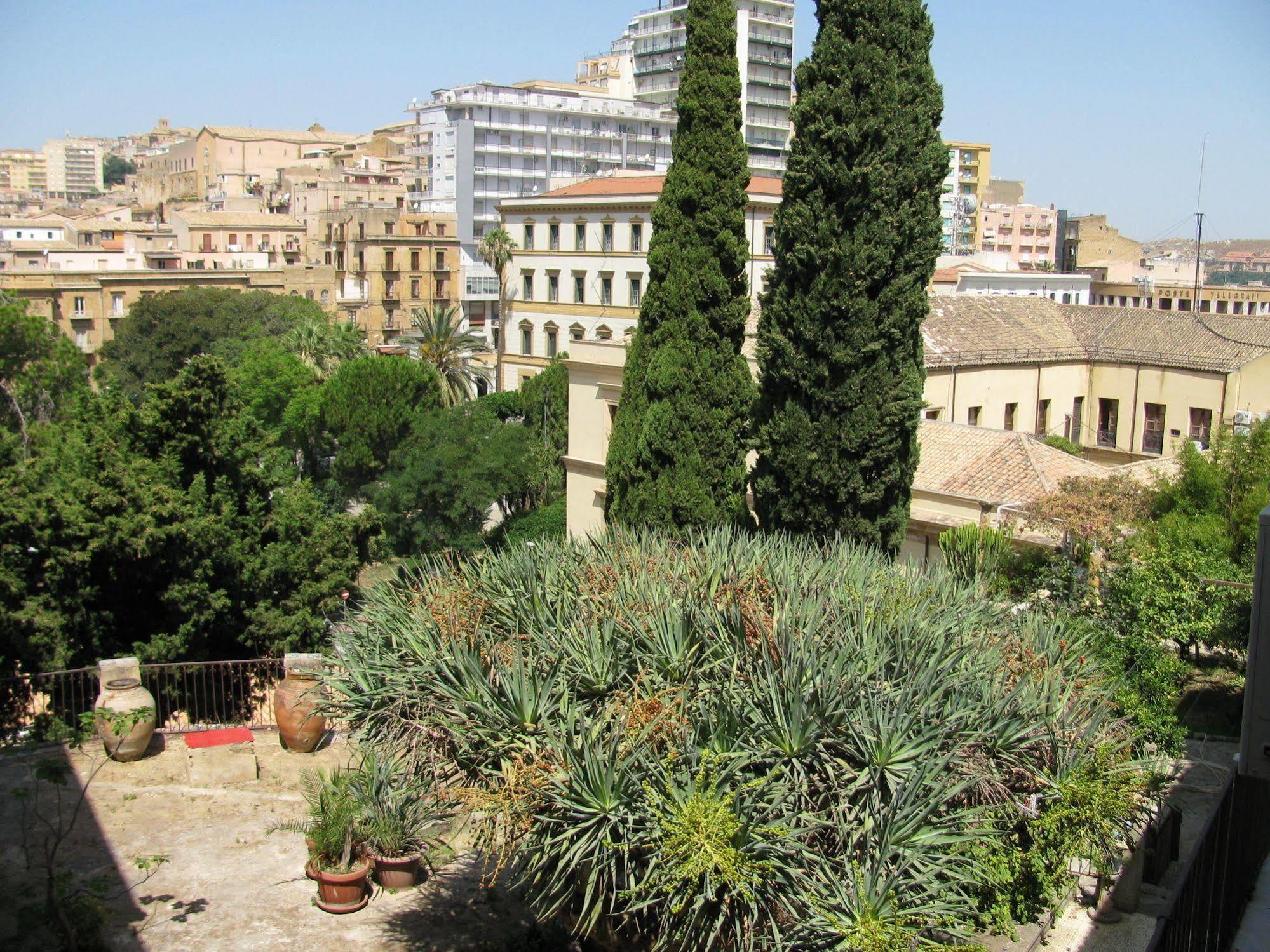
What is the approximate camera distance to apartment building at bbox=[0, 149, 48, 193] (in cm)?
17812

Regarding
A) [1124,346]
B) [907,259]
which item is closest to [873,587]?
[907,259]

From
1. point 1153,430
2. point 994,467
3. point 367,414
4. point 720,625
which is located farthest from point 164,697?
point 367,414

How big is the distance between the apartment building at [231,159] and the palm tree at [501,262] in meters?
64.4

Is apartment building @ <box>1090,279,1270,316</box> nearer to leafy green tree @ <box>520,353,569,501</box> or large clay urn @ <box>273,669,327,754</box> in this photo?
leafy green tree @ <box>520,353,569,501</box>

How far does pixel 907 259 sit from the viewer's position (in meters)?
16.4

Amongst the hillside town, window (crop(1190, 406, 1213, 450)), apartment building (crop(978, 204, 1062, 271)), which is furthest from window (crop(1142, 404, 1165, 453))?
apartment building (crop(978, 204, 1062, 271))

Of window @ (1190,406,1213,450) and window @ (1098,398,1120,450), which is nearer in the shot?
window @ (1190,406,1213,450)

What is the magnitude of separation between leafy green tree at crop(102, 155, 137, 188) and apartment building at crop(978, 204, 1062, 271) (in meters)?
137

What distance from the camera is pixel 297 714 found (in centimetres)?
1228

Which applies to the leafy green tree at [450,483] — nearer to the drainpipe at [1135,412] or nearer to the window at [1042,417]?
the window at [1042,417]

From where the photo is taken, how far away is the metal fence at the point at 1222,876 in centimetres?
540

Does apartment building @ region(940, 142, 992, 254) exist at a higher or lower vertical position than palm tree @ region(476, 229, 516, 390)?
higher

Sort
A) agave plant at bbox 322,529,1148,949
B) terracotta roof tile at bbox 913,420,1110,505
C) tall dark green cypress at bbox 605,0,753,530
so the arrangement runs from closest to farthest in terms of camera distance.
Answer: agave plant at bbox 322,529,1148,949
tall dark green cypress at bbox 605,0,753,530
terracotta roof tile at bbox 913,420,1110,505

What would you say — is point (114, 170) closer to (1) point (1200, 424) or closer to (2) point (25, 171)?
(2) point (25, 171)
